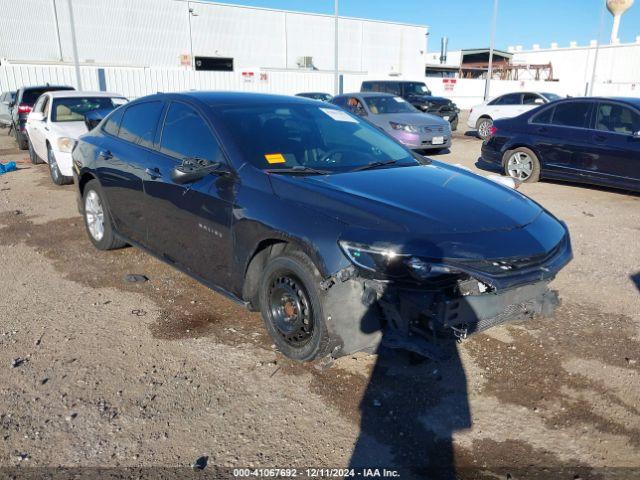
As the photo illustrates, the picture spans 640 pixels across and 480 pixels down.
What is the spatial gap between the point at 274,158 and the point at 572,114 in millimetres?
7398

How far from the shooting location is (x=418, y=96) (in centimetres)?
1967

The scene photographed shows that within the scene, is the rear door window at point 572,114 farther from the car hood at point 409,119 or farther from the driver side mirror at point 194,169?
the driver side mirror at point 194,169

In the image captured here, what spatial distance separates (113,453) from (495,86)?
1561 inches

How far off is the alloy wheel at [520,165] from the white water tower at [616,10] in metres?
66.3

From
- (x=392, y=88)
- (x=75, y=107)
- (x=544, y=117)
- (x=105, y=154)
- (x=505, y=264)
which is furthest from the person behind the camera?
(x=392, y=88)

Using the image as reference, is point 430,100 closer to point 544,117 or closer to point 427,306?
point 544,117

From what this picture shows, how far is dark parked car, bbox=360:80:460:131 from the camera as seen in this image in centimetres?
1935

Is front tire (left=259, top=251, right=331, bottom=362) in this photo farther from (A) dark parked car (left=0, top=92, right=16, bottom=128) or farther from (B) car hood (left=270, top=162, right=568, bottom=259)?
(A) dark parked car (left=0, top=92, right=16, bottom=128)

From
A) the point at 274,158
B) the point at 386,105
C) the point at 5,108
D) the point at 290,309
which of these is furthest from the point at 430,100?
the point at 290,309

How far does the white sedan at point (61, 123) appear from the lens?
28.7 feet

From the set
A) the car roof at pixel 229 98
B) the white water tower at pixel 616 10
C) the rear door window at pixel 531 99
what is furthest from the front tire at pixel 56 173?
the white water tower at pixel 616 10

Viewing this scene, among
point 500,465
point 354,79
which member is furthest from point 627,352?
point 354,79

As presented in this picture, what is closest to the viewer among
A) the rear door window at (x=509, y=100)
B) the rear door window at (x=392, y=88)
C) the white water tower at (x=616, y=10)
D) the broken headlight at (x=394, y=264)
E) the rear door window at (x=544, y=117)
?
the broken headlight at (x=394, y=264)

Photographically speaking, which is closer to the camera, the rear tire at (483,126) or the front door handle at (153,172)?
the front door handle at (153,172)
